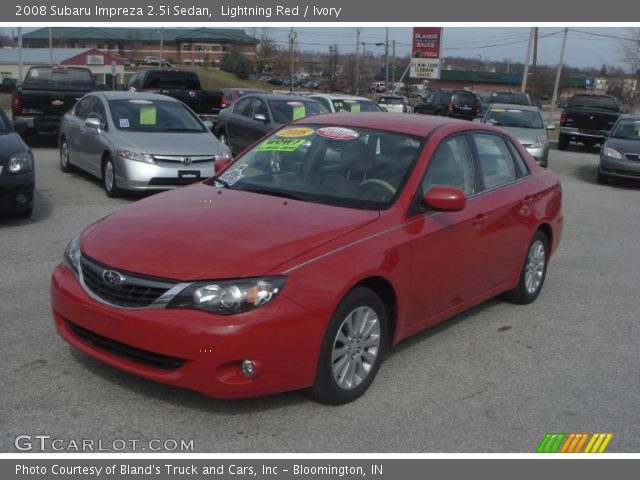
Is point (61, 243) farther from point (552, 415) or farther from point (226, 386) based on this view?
point (552, 415)

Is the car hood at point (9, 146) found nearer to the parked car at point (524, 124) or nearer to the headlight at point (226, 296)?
the headlight at point (226, 296)

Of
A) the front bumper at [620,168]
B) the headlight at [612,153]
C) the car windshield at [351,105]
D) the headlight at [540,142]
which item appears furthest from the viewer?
the car windshield at [351,105]

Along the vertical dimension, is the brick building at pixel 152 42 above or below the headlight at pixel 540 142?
above

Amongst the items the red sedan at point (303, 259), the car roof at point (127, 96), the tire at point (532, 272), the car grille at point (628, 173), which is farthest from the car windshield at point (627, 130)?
the red sedan at point (303, 259)

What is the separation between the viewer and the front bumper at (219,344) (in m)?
3.60

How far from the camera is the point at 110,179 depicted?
10.7 metres

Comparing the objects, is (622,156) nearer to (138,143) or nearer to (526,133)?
(526,133)

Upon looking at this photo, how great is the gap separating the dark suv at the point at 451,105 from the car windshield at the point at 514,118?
45.9ft

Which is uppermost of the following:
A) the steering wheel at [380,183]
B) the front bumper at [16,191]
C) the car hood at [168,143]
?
the steering wheel at [380,183]

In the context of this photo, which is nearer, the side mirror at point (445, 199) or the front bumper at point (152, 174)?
the side mirror at point (445, 199)

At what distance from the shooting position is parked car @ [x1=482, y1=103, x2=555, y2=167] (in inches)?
655

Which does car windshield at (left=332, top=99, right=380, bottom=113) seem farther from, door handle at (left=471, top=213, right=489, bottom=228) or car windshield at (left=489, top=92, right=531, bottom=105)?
car windshield at (left=489, top=92, right=531, bottom=105)

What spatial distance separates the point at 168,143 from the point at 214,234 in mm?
6896

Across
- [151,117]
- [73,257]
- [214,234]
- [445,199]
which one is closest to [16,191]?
[151,117]
